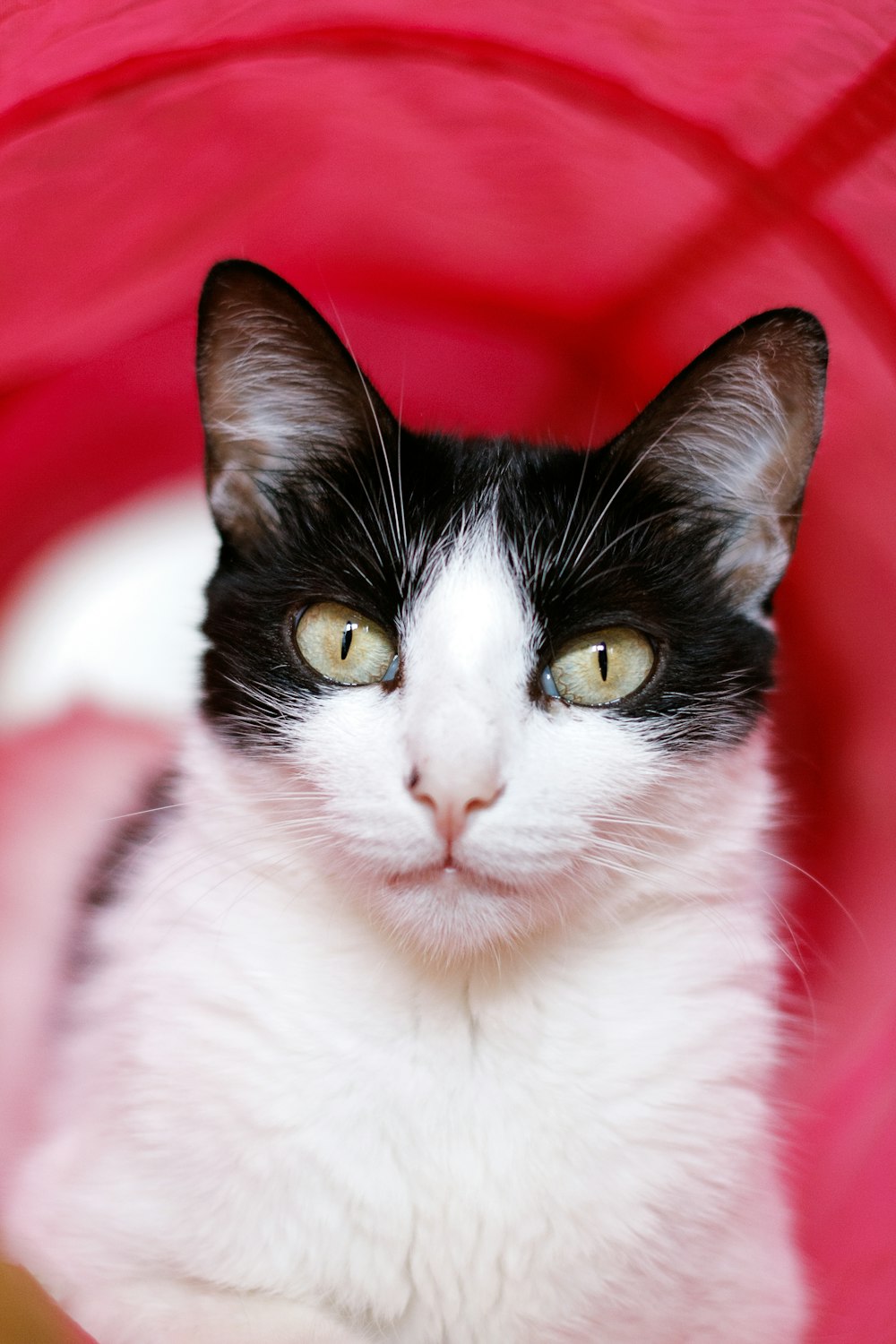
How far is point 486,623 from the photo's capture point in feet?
3.81

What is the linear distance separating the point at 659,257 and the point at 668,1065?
1.29 m

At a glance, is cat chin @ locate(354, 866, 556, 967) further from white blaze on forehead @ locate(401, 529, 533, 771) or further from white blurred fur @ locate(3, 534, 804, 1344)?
white blaze on forehead @ locate(401, 529, 533, 771)

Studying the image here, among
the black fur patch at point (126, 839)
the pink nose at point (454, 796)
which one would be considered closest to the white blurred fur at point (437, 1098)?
the pink nose at point (454, 796)

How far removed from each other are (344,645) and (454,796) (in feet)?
1.01

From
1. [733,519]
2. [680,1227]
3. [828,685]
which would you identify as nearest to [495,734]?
[733,519]

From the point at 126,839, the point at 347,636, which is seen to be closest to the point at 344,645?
the point at 347,636

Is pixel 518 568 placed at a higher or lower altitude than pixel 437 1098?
higher

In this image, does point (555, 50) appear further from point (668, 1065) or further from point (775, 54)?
point (668, 1065)

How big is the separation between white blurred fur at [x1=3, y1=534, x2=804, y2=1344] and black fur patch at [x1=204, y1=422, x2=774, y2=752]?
1.7 inches

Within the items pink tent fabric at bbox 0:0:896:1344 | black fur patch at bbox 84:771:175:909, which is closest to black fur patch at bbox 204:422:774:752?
black fur patch at bbox 84:771:175:909

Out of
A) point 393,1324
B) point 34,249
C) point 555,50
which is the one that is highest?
point 555,50

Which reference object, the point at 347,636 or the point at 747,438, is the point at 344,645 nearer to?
the point at 347,636

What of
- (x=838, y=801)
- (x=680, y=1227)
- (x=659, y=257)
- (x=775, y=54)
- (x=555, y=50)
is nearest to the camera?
(x=680, y=1227)

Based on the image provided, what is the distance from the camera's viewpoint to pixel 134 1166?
4.36ft
